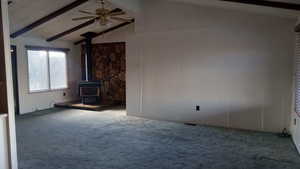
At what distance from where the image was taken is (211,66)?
5148mm

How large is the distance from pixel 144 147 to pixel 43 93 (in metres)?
4.98

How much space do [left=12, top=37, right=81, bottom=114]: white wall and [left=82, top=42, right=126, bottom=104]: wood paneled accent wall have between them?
72 centimetres

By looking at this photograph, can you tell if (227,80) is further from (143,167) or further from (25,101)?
(25,101)

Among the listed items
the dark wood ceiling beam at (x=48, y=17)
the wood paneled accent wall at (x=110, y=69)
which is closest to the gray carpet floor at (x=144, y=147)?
the dark wood ceiling beam at (x=48, y=17)

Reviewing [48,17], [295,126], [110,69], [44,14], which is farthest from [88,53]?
[295,126]

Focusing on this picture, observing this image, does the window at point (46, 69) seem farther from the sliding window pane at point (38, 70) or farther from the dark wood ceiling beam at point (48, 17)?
the dark wood ceiling beam at point (48, 17)

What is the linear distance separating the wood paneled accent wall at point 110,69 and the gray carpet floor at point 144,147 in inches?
114

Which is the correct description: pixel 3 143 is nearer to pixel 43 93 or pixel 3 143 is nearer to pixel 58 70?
pixel 43 93

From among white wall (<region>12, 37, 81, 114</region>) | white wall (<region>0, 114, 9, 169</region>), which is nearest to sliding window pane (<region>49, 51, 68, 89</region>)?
white wall (<region>12, 37, 81, 114</region>)

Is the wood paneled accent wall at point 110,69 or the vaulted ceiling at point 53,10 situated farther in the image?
the wood paneled accent wall at point 110,69

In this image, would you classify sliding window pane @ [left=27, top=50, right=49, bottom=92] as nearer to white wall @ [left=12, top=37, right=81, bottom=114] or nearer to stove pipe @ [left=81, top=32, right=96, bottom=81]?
white wall @ [left=12, top=37, right=81, bottom=114]

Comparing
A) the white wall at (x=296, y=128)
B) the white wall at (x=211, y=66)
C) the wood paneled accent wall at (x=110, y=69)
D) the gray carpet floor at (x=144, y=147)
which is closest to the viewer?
the gray carpet floor at (x=144, y=147)

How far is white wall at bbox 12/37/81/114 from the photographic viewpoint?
22.1 ft

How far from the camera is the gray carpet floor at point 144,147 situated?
322 cm
